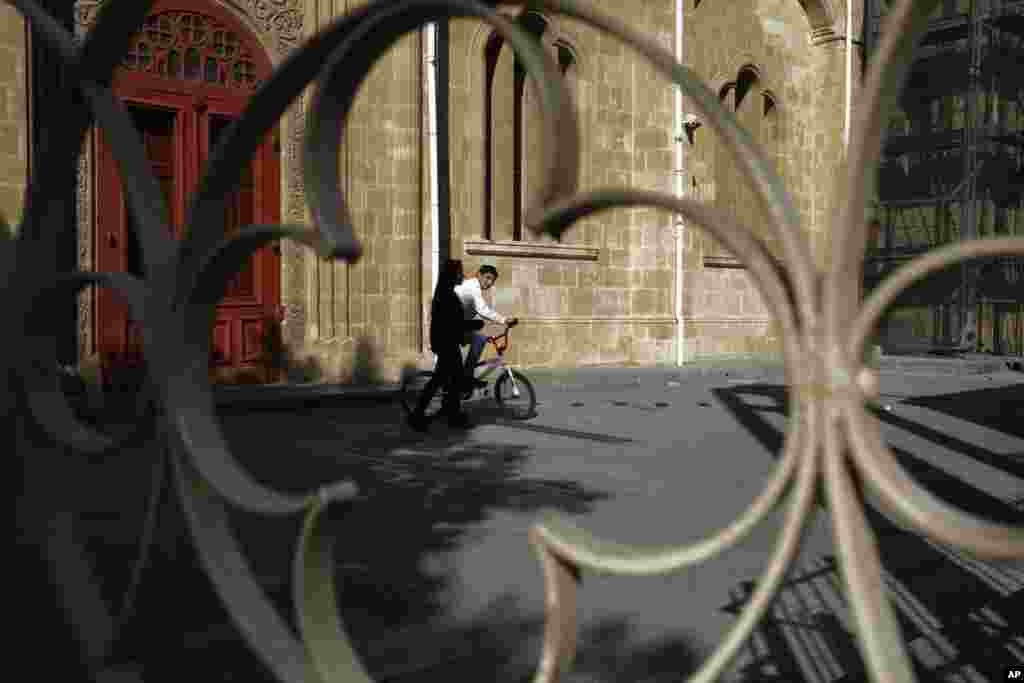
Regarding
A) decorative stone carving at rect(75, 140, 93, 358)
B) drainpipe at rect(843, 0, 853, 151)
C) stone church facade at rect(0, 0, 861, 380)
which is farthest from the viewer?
drainpipe at rect(843, 0, 853, 151)

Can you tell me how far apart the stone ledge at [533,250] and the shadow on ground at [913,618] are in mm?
10909

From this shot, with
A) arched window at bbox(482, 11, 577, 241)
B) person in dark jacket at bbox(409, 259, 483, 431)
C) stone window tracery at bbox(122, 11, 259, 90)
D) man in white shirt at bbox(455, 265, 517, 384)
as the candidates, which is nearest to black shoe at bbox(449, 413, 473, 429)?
person in dark jacket at bbox(409, 259, 483, 431)

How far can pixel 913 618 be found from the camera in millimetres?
3375

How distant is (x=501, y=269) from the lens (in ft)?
51.7

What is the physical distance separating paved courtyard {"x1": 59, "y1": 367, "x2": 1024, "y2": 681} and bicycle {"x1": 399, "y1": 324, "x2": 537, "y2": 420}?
0.23 meters

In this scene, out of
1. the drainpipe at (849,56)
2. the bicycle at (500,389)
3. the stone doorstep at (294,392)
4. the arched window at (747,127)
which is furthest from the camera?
the drainpipe at (849,56)

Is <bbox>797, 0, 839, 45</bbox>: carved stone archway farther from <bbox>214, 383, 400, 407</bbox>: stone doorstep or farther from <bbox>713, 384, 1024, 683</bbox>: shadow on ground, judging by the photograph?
<bbox>713, 384, 1024, 683</bbox>: shadow on ground

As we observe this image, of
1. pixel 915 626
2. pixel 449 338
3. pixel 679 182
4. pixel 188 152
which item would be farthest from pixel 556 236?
pixel 679 182

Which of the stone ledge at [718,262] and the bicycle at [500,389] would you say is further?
the stone ledge at [718,262]

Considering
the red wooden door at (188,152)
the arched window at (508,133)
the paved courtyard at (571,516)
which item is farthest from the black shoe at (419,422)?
the arched window at (508,133)

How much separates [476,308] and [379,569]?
6.17 m

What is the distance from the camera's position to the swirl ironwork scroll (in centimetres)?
77

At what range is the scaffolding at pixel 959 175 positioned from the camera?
22844mm

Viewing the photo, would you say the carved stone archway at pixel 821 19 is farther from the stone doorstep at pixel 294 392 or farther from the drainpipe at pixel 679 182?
the stone doorstep at pixel 294 392
